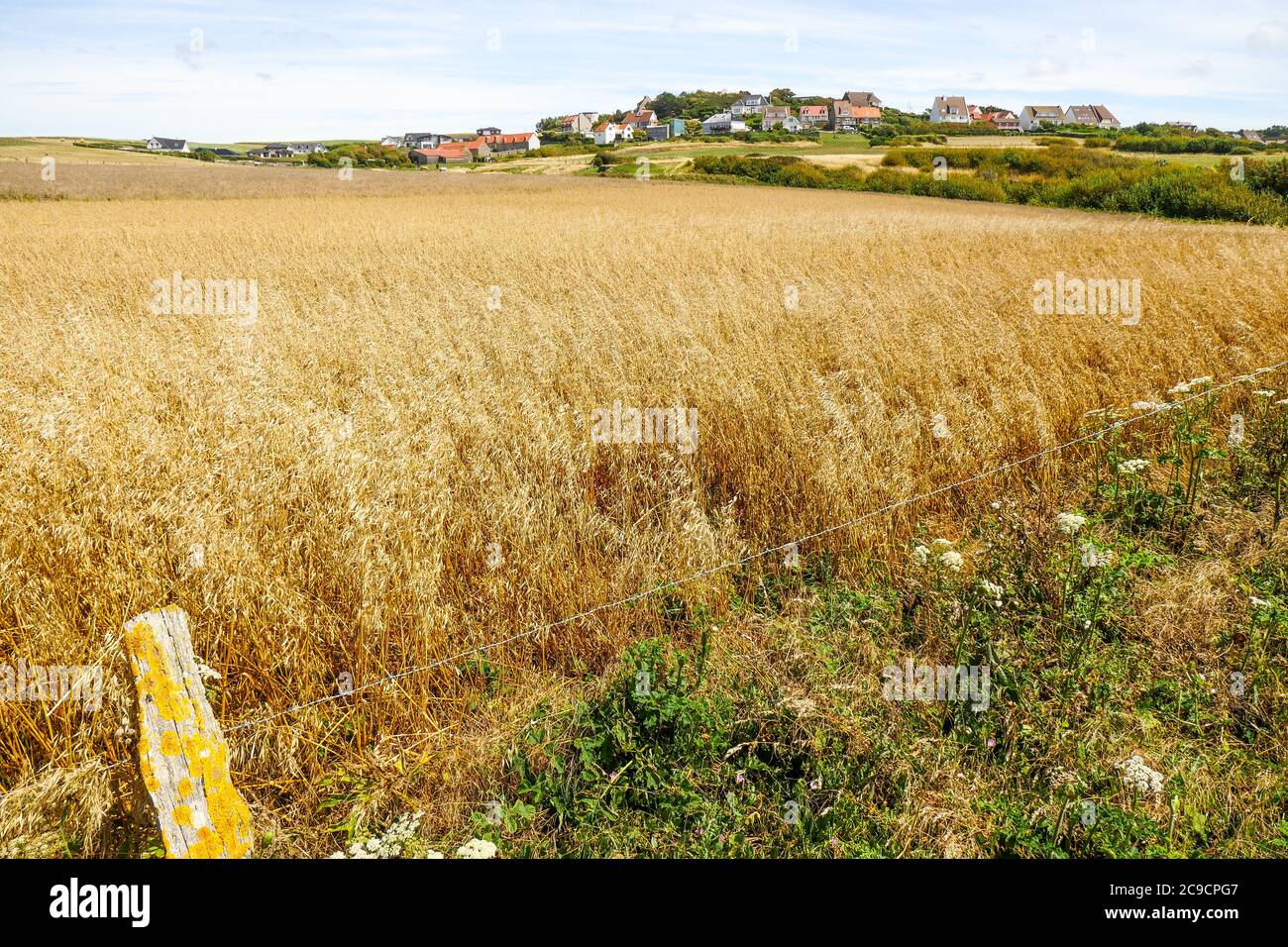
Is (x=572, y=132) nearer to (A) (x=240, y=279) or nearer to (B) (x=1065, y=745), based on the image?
(A) (x=240, y=279)

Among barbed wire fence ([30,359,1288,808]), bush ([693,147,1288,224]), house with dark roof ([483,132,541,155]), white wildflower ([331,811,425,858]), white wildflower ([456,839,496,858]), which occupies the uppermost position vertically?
house with dark roof ([483,132,541,155])

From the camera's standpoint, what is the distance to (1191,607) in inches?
149

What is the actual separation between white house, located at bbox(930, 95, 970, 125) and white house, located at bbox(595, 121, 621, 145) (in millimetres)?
54901

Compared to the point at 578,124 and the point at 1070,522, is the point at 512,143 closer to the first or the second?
the point at 578,124

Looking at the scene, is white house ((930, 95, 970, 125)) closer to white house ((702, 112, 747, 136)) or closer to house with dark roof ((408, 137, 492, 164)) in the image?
white house ((702, 112, 747, 136))

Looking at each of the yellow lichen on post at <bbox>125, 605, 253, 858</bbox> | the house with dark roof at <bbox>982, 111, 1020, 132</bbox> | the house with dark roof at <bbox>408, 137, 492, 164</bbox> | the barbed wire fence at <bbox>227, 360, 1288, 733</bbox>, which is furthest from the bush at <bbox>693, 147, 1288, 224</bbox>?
the house with dark roof at <bbox>982, 111, 1020, 132</bbox>

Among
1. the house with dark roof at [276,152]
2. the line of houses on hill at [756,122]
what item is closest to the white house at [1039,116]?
the line of houses on hill at [756,122]

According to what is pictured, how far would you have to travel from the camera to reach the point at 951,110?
11688cm

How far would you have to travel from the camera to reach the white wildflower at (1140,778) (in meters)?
2.64

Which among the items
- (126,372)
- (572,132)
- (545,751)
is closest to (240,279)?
(126,372)

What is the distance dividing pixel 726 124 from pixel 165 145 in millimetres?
85081

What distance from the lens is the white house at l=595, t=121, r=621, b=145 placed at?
119 meters

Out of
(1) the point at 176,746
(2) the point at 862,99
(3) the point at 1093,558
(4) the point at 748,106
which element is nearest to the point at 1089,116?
(2) the point at 862,99

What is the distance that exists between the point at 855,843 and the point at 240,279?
12.2 metres
